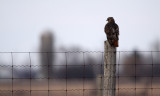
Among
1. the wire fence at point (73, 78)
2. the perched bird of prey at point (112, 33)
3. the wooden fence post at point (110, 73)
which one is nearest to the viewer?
the wooden fence post at point (110, 73)

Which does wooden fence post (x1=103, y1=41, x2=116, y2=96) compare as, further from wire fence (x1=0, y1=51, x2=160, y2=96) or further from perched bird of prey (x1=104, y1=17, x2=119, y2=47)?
wire fence (x1=0, y1=51, x2=160, y2=96)

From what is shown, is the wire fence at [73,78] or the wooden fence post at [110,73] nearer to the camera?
the wooden fence post at [110,73]

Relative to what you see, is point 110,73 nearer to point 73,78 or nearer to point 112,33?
point 112,33

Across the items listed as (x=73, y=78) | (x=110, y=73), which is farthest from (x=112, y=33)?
(x=73, y=78)

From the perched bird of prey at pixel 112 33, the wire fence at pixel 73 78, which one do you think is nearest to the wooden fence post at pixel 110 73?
Answer: the perched bird of prey at pixel 112 33

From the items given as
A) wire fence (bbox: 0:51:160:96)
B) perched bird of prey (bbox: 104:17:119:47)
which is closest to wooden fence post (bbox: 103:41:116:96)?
perched bird of prey (bbox: 104:17:119:47)

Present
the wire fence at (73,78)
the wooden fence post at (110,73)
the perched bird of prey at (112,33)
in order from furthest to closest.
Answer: the wire fence at (73,78) < the perched bird of prey at (112,33) < the wooden fence post at (110,73)

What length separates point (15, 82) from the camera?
35.0 feet

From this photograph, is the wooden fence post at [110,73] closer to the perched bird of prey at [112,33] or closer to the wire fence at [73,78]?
the perched bird of prey at [112,33]

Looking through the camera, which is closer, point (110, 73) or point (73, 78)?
point (110, 73)

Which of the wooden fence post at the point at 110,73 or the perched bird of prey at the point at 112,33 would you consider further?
the perched bird of prey at the point at 112,33

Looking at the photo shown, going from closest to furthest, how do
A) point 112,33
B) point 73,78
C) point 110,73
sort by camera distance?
point 110,73 → point 112,33 → point 73,78

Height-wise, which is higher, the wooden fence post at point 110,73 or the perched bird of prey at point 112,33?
the perched bird of prey at point 112,33

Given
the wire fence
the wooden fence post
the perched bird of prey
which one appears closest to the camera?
the wooden fence post
